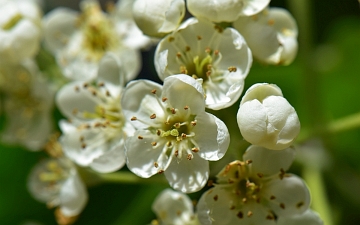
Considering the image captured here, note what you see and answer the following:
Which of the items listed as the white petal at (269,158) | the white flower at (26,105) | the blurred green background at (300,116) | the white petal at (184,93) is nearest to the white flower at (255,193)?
the white petal at (269,158)

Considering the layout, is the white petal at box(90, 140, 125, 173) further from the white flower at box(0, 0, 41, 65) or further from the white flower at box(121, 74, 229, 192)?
the white flower at box(0, 0, 41, 65)

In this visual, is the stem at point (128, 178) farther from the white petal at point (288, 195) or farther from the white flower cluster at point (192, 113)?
the white petal at point (288, 195)

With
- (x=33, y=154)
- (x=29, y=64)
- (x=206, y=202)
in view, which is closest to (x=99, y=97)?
(x=29, y=64)

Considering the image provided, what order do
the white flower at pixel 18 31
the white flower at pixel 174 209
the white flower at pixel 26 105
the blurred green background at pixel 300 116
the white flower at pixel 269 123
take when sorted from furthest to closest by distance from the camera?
the blurred green background at pixel 300 116
the white flower at pixel 26 105
the white flower at pixel 18 31
the white flower at pixel 174 209
the white flower at pixel 269 123

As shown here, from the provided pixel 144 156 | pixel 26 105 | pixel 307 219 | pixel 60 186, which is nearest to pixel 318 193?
pixel 307 219

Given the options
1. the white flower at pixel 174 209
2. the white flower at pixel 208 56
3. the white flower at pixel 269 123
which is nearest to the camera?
the white flower at pixel 269 123

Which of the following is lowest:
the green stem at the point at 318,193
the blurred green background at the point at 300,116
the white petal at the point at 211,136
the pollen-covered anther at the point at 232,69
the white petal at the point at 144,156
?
the blurred green background at the point at 300,116

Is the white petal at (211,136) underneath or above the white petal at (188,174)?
above
